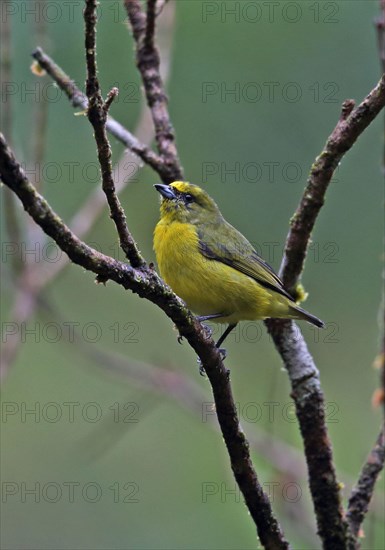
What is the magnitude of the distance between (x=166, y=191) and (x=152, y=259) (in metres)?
1.76

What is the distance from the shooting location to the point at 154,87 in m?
4.29

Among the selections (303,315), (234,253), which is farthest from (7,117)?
(303,315)

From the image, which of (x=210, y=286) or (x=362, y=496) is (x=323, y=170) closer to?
(x=210, y=286)

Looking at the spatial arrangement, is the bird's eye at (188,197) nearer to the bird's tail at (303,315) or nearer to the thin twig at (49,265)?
the thin twig at (49,265)

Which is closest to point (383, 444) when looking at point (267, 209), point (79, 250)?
point (79, 250)

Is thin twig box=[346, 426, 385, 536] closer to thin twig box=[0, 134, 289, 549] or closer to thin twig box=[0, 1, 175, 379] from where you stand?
thin twig box=[0, 134, 289, 549]

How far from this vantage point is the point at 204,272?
164 inches

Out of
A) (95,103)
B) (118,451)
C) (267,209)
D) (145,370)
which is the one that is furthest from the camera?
(267,209)

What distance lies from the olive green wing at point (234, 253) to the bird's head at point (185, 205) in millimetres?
134

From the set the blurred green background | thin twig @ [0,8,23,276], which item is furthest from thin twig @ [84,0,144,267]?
the blurred green background

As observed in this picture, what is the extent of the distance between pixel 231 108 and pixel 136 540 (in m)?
4.22

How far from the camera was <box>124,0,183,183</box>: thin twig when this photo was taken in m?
4.15

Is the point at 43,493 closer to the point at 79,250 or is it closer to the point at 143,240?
the point at 143,240

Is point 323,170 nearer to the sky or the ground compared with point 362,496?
nearer to the sky
